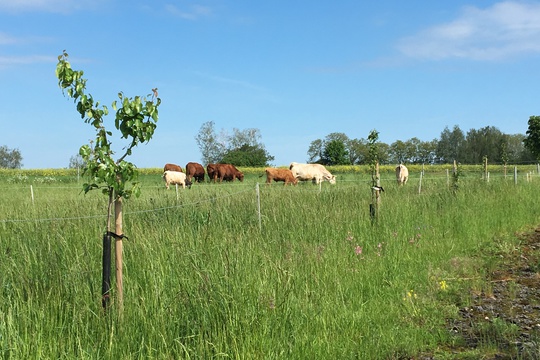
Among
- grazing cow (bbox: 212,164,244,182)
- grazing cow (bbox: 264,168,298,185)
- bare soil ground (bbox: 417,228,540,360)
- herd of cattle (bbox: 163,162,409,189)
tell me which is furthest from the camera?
grazing cow (bbox: 212,164,244,182)

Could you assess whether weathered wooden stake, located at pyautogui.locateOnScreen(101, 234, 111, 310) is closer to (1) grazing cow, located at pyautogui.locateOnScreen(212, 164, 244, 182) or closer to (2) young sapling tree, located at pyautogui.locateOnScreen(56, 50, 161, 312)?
(2) young sapling tree, located at pyautogui.locateOnScreen(56, 50, 161, 312)

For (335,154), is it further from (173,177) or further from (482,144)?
(173,177)

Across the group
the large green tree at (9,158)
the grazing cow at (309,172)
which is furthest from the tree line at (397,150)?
the grazing cow at (309,172)

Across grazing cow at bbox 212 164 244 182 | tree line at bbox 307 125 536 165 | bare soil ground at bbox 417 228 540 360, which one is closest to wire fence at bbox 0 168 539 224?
bare soil ground at bbox 417 228 540 360

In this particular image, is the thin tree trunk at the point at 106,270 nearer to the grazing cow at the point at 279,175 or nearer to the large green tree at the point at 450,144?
the grazing cow at the point at 279,175

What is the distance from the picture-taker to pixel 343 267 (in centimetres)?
674

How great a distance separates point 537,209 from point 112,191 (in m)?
13.4

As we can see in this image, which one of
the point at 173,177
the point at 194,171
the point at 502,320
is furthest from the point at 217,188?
the point at 194,171

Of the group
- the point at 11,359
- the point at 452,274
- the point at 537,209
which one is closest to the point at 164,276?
the point at 11,359

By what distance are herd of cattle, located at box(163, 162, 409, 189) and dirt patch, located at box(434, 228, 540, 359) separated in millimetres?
21335

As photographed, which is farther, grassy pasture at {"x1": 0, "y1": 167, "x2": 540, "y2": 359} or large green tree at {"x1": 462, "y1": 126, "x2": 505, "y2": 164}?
large green tree at {"x1": 462, "y1": 126, "x2": 505, "y2": 164}

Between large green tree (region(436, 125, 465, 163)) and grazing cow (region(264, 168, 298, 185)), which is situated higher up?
large green tree (region(436, 125, 465, 163))

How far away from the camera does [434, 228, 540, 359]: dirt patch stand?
481cm

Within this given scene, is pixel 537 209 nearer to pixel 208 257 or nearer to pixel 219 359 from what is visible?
pixel 208 257
